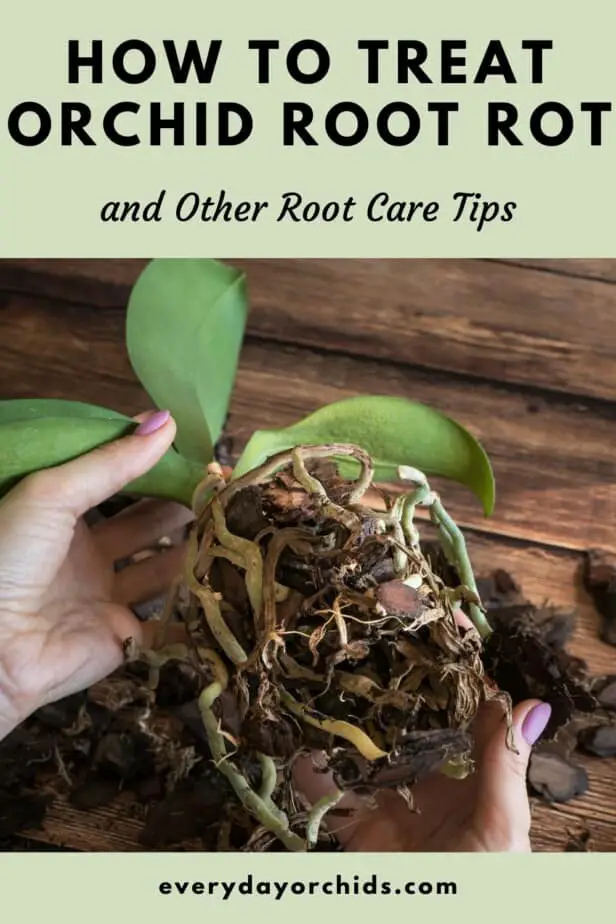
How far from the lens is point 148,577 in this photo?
109 centimetres

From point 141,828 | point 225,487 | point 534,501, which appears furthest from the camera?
point 534,501

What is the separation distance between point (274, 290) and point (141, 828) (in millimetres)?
697

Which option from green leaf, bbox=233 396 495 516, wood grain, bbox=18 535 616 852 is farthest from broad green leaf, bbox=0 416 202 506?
wood grain, bbox=18 535 616 852

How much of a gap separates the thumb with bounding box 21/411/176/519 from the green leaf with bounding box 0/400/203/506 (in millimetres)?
12

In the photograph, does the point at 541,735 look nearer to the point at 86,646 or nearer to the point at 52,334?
the point at 86,646

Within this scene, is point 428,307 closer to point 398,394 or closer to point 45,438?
point 398,394

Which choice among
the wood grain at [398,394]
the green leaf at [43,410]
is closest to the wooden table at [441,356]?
the wood grain at [398,394]

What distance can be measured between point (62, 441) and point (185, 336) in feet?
0.58

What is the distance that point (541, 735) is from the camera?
84 cm

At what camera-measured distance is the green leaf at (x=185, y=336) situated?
3.10 feet

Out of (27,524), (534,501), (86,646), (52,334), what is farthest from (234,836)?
(52,334)

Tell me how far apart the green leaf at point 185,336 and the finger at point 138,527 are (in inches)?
6.1

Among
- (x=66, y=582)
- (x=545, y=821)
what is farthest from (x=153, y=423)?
(x=545, y=821)

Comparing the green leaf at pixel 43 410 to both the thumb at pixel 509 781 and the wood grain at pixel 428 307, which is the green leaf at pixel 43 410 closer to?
the wood grain at pixel 428 307
